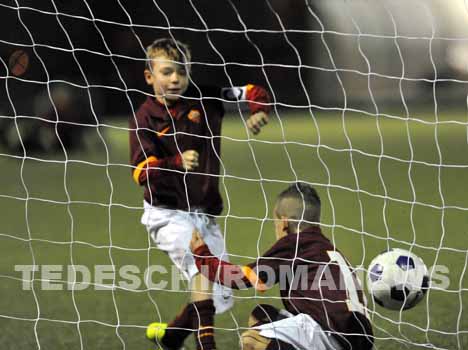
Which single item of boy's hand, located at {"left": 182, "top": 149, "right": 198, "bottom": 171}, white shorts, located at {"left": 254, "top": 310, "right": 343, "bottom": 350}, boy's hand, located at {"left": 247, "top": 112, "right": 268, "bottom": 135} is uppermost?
boy's hand, located at {"left": 247, "top": 112, "right": 268, "bottom": 135}

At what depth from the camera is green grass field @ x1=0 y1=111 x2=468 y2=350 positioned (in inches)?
187

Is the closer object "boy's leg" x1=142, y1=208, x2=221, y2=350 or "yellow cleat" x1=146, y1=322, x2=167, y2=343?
"boy's leg" x1=142, y1=208, x2=221, y2=350

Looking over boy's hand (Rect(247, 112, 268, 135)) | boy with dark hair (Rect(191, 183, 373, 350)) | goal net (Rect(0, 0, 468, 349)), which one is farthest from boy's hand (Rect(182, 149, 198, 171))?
boy with dark hair (Rect(191, 183, 373, 350))

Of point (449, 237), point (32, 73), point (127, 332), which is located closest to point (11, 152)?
point (32, 73)

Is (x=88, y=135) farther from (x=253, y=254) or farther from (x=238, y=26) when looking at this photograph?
(x=253, y=254)

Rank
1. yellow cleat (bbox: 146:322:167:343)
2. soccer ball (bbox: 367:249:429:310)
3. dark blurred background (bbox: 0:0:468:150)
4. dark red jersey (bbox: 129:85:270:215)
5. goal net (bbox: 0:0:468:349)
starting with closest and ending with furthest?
soccer ball (bbox: 367:249:429:310), yellow cleat (bbox: 146:322:167:343), dark red jersey (bbox: 129:85:270:215), goal net (bbox: 0:0:468:349), dark blurred background (bbox: 0:0:468:150)

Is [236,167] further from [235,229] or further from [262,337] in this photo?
[262,337]

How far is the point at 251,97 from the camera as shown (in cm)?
469

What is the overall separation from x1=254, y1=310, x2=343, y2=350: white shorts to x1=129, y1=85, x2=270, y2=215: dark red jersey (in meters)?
0.99

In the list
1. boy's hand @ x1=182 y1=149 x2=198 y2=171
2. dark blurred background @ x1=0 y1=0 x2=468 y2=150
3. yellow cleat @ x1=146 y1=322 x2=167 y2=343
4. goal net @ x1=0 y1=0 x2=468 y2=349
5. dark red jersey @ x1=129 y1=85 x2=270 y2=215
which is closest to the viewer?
boy's hand @ x1=182 y1=149 x2=198 y2=171

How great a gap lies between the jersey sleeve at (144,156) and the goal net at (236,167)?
0.09 m

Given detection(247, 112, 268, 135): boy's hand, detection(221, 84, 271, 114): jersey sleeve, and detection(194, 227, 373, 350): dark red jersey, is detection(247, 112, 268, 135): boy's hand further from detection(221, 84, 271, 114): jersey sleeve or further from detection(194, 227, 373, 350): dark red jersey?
detection(194, 227, 373, 350): dark red jersey

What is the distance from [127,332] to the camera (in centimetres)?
477

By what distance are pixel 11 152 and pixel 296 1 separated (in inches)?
300
